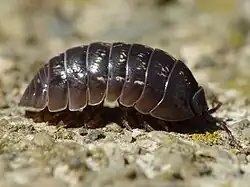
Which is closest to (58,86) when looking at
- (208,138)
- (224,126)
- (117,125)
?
(117,125)

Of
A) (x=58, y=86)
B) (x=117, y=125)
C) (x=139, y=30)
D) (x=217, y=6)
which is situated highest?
(x=217, y=6)

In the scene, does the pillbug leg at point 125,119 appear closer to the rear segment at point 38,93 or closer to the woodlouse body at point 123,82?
the woodlouse body at point 123,82

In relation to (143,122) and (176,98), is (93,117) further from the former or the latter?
(176,98)

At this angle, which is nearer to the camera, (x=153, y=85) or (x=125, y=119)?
(x=153, y=85)

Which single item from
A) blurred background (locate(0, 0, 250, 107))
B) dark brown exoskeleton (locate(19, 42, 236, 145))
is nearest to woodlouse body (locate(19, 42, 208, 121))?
dark brown exoskeleton (locate(19, 42, 236, 145))

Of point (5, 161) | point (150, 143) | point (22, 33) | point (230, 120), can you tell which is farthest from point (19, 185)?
point (22, 33)
